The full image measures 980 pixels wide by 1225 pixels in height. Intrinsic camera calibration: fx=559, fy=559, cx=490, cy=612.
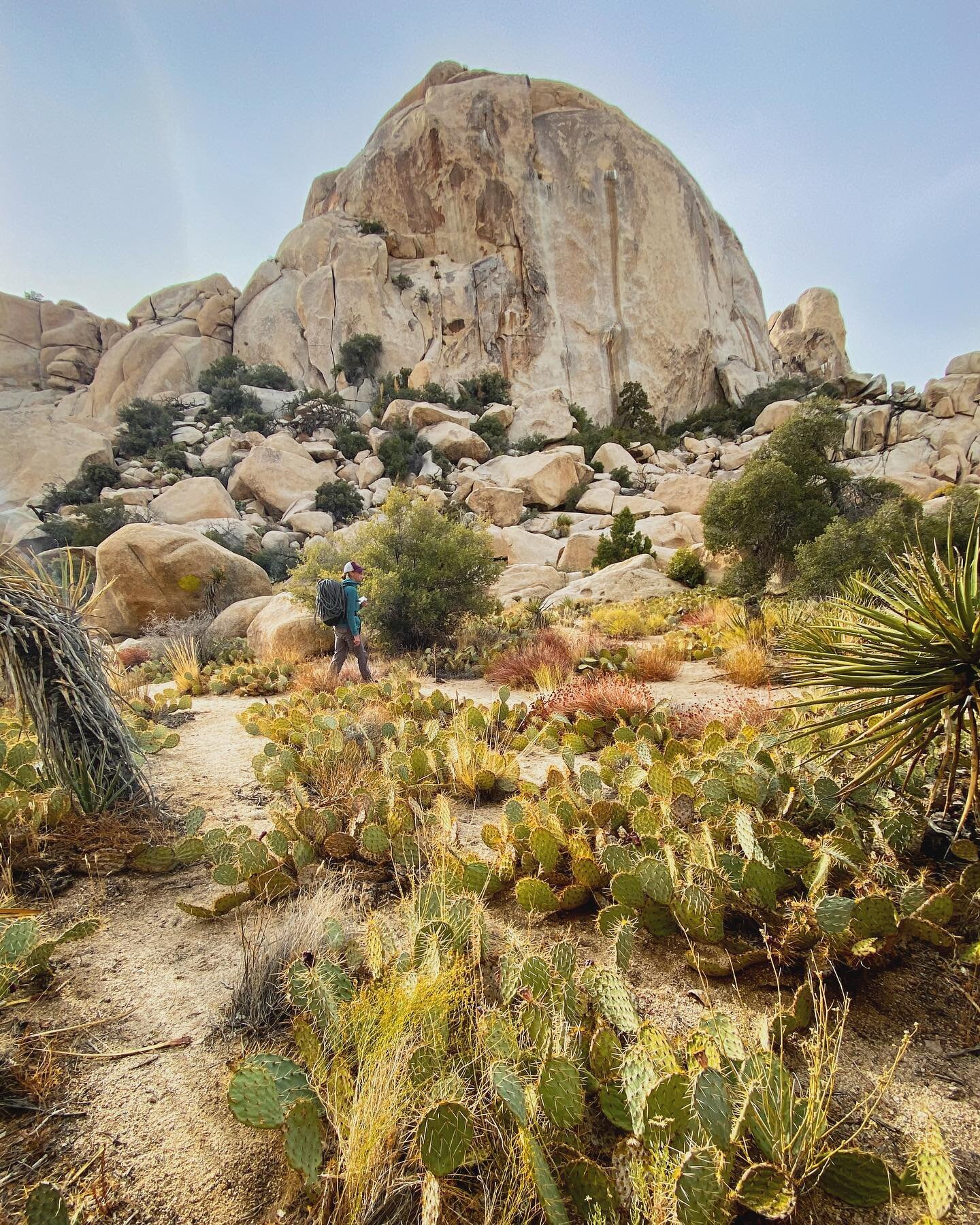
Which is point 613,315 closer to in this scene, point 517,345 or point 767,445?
point 517,345

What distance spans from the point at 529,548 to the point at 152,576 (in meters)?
12.8

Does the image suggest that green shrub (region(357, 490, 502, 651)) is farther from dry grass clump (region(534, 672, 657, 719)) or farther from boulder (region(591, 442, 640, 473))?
boulder (region(591, 442, 640, 473))

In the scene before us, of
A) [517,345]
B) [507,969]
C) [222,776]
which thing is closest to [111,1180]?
[507,969]

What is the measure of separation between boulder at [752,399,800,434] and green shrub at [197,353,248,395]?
3293 centimetres

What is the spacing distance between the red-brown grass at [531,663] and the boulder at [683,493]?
64.4ft

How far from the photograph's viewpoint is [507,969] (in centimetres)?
172

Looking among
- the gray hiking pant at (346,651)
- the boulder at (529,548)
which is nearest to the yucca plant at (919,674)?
the gray hiking pant at (346,651)

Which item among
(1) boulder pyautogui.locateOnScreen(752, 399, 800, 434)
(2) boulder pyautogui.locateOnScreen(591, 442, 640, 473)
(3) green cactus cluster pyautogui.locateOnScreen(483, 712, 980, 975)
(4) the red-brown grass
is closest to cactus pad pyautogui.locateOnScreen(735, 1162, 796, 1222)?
(3) green cactus cluster pyautogui.locateOnScreen(483, 712, 980, 975)

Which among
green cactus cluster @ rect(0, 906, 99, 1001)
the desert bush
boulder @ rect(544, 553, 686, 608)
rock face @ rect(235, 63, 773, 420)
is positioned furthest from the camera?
rock face @ rect(235, 63, 773, 420)

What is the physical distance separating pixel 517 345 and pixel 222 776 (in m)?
38.8

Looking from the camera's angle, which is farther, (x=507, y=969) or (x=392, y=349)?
(x=392, y=349)

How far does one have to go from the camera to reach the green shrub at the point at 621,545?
723 inches

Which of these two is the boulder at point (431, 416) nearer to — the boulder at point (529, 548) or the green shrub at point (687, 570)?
the boulder at point (529, 548)

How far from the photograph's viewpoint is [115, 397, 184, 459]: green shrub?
101 ft
